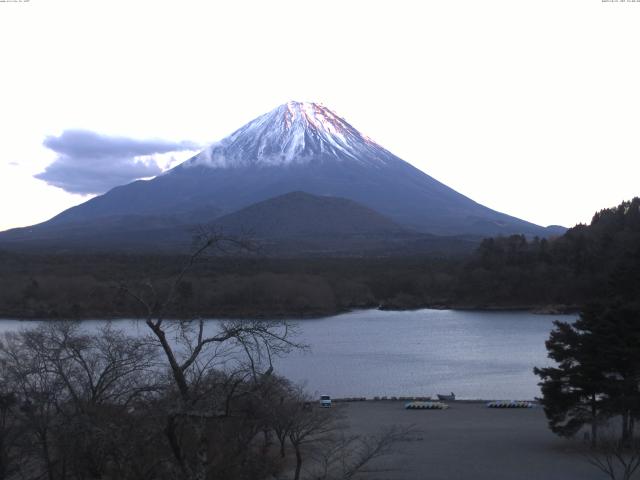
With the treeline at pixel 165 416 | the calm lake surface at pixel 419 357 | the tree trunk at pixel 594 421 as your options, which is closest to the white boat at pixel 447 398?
the calm lake surface at pixel 419 357

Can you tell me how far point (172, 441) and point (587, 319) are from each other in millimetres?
8757

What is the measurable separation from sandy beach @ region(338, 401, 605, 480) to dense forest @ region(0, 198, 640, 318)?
62.1ft

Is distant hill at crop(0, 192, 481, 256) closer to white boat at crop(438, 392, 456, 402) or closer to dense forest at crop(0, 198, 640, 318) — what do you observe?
dense forest at crop(0, 198, 640, 318)

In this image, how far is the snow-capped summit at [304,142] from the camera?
101 m

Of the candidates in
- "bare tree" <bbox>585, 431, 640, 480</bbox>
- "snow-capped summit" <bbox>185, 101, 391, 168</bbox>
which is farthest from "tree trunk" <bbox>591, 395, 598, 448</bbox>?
"snow-capped summit" <bbox>185, 101, 391, 168</bbox>

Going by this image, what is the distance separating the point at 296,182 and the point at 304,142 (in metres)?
8.21

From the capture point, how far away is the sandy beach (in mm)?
9594

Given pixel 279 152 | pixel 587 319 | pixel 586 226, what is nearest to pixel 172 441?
pixel 587 319

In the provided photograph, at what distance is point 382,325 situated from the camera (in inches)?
1205

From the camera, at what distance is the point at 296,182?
9569cm

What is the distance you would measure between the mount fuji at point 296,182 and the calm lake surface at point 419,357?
55.9 metres

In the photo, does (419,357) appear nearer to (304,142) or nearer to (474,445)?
(474,445)

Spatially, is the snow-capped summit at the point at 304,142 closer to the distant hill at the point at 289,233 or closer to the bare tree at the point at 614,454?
the distant hill at the point at 289,233

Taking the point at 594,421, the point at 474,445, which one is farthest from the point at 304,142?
the point at 594,421
